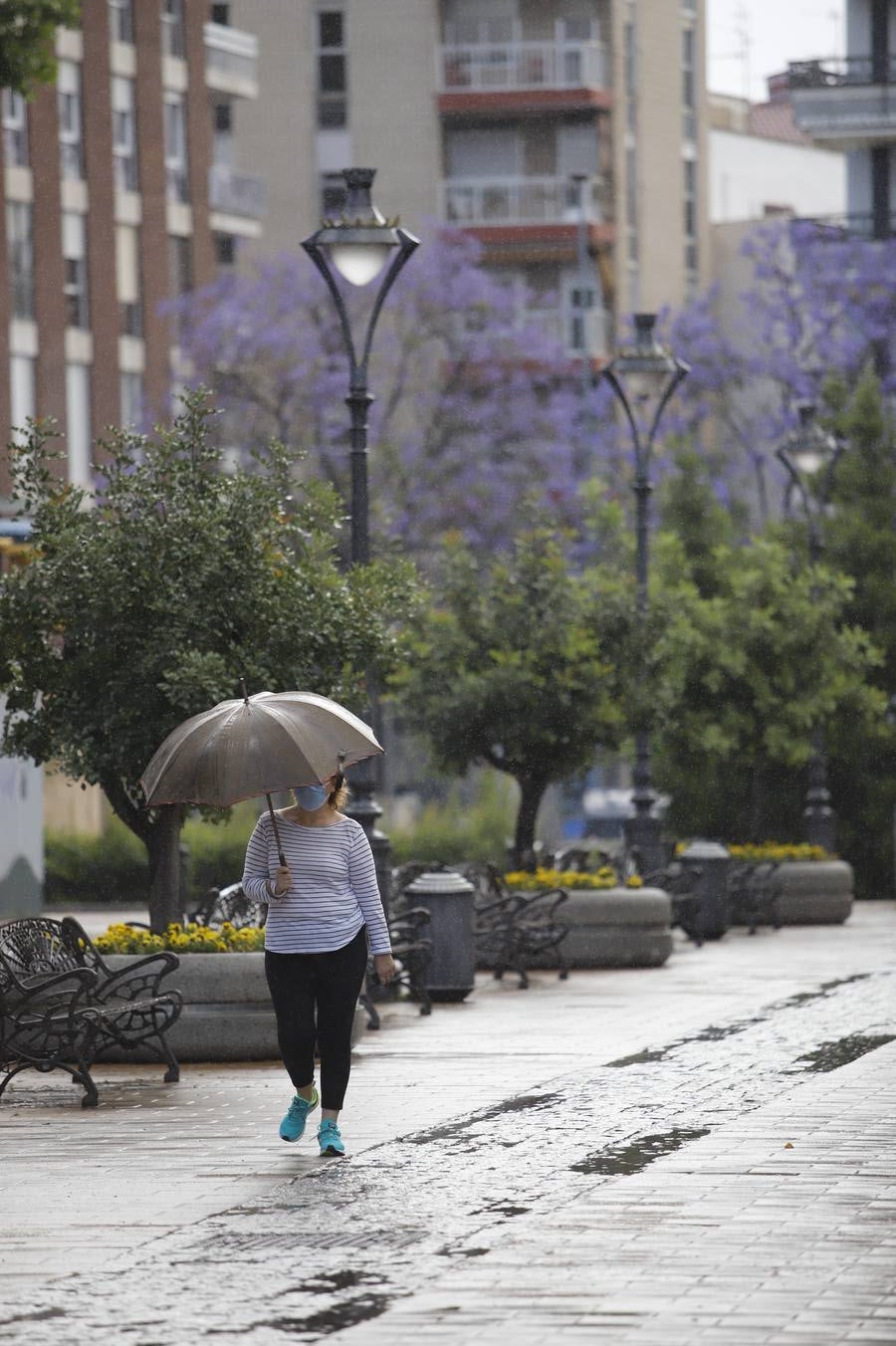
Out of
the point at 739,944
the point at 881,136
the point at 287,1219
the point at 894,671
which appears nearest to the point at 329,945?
the point at 287,1219

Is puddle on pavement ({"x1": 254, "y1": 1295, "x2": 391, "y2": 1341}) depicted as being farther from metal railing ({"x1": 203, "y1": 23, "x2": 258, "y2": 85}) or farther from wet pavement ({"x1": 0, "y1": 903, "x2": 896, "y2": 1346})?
metal railing ({"x1": 203, "y1": 23, "x2": 258, "y2": 85})

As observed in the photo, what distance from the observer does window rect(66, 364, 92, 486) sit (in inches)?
2216

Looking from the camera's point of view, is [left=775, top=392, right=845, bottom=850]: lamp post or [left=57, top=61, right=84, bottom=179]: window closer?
[left=775, top=392, right=845, bottom=850]: lamp post

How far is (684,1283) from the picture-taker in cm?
899

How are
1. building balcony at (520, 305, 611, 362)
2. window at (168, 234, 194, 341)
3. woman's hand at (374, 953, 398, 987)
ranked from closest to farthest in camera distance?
woman's hand at (374, 953, 398, 987) → window at (168, 234, 194, 341) → building balcony at (520, 305, 611, 362)

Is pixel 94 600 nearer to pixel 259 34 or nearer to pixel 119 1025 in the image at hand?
pixel 119 1025

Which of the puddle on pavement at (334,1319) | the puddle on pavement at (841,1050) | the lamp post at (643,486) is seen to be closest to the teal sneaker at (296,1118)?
the puddle on pavement at (334,1319)

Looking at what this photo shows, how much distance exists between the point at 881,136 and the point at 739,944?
3582 centimetres

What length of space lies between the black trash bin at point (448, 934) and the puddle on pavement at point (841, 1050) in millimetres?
3767

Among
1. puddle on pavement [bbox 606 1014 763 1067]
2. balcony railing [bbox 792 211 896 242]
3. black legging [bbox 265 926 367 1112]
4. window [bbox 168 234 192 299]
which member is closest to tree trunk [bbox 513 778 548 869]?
puddle on pavement [bbox 606 1014 763 1067]

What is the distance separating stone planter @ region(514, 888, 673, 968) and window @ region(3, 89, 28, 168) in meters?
32.3

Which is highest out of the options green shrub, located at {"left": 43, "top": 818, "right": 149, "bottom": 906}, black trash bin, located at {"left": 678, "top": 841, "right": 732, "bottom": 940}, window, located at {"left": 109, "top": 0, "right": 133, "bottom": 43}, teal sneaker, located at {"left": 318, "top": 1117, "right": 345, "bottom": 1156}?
window, located at {"left": 109, "top": 0, "right": 133, "bottom": 43}

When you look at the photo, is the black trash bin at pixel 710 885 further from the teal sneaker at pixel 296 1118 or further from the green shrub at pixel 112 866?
the teal sneaker at pixel 296 1118

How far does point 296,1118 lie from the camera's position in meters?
12.5
